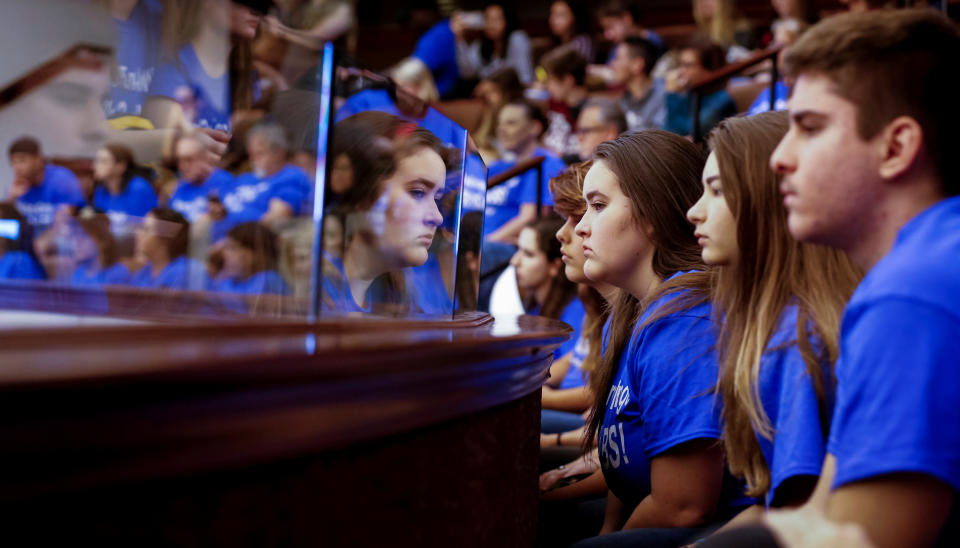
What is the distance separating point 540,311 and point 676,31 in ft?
16.1

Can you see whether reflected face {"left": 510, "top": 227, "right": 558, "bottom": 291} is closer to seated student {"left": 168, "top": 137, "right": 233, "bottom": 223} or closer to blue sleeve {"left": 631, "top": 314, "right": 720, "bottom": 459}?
seated student {"left": 168, "top": 137, "right": 233, "bottom": 223}

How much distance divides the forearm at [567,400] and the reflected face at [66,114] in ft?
6.24

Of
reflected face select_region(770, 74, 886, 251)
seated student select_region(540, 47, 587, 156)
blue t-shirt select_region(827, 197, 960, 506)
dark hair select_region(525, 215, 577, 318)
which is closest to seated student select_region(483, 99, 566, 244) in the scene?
seated student select_region(540, 47, 587, 156)

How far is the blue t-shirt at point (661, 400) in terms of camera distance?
171cm

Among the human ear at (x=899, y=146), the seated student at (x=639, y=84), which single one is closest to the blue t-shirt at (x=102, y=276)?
the human ear at (x=899, y=146)

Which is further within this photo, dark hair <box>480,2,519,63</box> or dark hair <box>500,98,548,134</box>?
dark hair <box>480,2,519,63</box>

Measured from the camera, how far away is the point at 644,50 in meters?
6.23

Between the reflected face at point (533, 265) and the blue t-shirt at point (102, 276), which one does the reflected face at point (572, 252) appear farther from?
the reflected face at point (533, 265)

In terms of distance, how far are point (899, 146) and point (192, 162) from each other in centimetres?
168

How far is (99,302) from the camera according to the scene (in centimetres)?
195

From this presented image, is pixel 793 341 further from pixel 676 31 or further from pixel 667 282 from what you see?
pixel 676 31

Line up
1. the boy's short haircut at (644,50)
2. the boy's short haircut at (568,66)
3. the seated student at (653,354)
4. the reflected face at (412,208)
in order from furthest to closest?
the boy's short haircut at (568,66)
the boy's short haircut at (644,50)
the seated student at (653,354)
the reflected face at (412,208)

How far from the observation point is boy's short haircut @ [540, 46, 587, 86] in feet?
21.1

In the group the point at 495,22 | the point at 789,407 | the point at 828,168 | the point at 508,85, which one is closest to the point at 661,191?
the point at 789,407
